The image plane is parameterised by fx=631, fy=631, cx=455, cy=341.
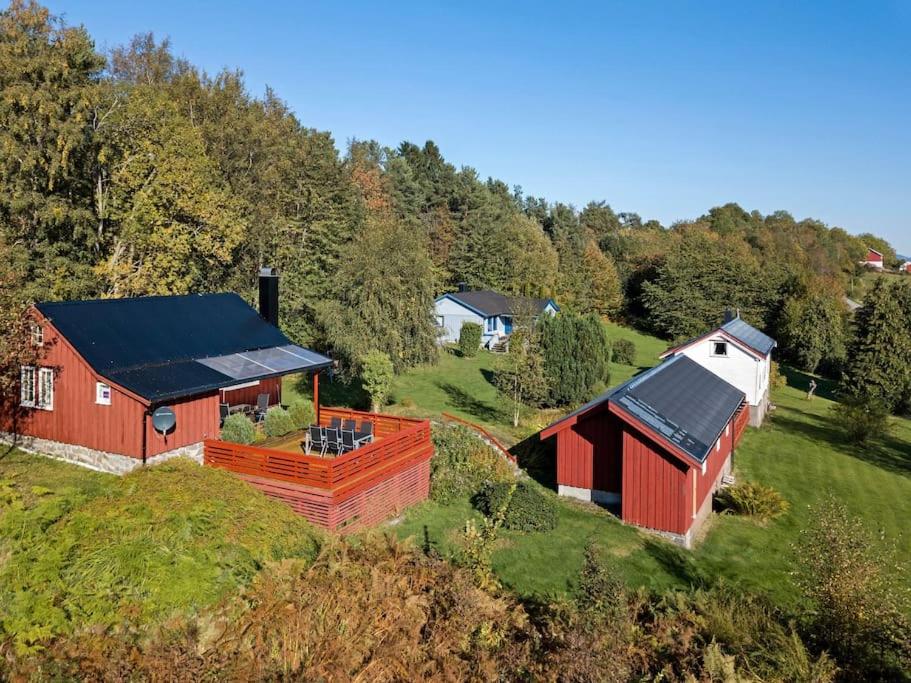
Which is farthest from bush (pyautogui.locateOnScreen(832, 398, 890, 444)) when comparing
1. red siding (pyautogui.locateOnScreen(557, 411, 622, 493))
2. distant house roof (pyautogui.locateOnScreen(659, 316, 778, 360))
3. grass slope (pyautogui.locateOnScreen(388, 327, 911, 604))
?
red siding (pyautogui.locateOnScreen(557, 411, 622, 493))

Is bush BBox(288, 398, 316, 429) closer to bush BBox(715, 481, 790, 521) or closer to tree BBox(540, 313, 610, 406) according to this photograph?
bush BBox(715, 481, 790, 521)

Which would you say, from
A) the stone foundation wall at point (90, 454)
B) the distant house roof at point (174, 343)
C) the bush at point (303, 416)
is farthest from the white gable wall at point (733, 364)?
the stone foundation wall at point (90, 454)

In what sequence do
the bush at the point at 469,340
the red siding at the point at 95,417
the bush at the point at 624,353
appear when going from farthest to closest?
1. the bush at the point at 624,353
2. the bush at the point at 469,340
3. the red siding at the point at 95,417

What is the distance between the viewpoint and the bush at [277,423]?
63.6 feet

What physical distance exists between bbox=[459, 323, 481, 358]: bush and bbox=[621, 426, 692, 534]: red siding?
30.4m

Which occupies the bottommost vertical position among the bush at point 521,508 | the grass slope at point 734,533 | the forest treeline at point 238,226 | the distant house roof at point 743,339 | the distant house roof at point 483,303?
the grass slope at point 734,533

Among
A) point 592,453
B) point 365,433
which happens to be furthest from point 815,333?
point 365,433

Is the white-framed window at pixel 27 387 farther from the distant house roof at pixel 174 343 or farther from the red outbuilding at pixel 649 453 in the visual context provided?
the red outbuilding at pixel 649 453

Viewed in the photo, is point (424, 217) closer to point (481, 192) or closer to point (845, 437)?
point (481, 192)

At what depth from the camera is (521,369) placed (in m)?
28.4

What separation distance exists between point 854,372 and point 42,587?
147 feet

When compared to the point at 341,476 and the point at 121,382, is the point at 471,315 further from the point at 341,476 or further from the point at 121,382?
the point at 341,476

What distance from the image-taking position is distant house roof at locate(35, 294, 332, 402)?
1625 centimetres

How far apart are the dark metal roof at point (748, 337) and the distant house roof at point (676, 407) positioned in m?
6.28
